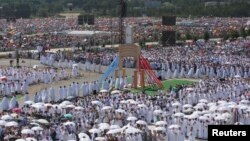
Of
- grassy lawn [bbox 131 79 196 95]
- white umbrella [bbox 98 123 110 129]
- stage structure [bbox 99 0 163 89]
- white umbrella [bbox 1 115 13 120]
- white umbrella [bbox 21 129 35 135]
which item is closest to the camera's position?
white umbrella [bbox 21 129 35 135]

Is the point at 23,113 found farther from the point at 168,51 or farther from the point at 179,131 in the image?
the point at 168,51

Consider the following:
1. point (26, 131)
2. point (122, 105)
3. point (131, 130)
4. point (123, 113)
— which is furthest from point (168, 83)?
point (26, 131)

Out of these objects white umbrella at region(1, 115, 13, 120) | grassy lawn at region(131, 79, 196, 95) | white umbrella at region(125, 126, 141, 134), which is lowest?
grassy lawn at region(131, 79, 196, 95)

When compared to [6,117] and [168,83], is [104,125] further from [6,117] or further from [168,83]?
[168,83]

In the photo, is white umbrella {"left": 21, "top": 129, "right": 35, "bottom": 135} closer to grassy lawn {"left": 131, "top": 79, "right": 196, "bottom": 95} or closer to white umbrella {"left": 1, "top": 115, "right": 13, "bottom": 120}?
white umbrella {"left": 1, "top": 115, "right": 13, "bottom": 120}

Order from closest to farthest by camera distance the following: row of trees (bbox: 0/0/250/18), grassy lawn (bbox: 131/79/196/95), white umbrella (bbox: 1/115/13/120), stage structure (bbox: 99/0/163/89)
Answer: white umbrella (bbox: 1/115/13/120)
grassy lawn (bbox: 131/79/196/95)
stage structure (bbox: 99/0/163/89)
row of trees (bbox: 0/0/250/18)

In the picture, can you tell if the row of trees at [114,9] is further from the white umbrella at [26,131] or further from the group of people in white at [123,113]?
the white umbrella at [26,131]

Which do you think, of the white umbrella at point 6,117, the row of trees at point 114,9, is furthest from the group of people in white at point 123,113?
the row of trees at point 114,9

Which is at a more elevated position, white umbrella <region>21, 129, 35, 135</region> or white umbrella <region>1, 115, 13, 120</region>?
white umbrella <region>1, 115, 13, 120</region>

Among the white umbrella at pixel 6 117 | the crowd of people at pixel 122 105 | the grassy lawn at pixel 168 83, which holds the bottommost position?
the grassy lawn at pixel 168 83

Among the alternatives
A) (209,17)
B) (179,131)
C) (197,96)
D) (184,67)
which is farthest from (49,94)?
(209,17)

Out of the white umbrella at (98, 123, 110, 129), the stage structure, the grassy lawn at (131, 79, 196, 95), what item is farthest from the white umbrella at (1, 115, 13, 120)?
the stage structure

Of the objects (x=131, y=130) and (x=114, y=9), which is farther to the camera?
(x=114, y=9)

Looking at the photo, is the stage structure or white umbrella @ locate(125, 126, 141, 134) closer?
white umbrella @ locate(125, 126, 141, 134)
